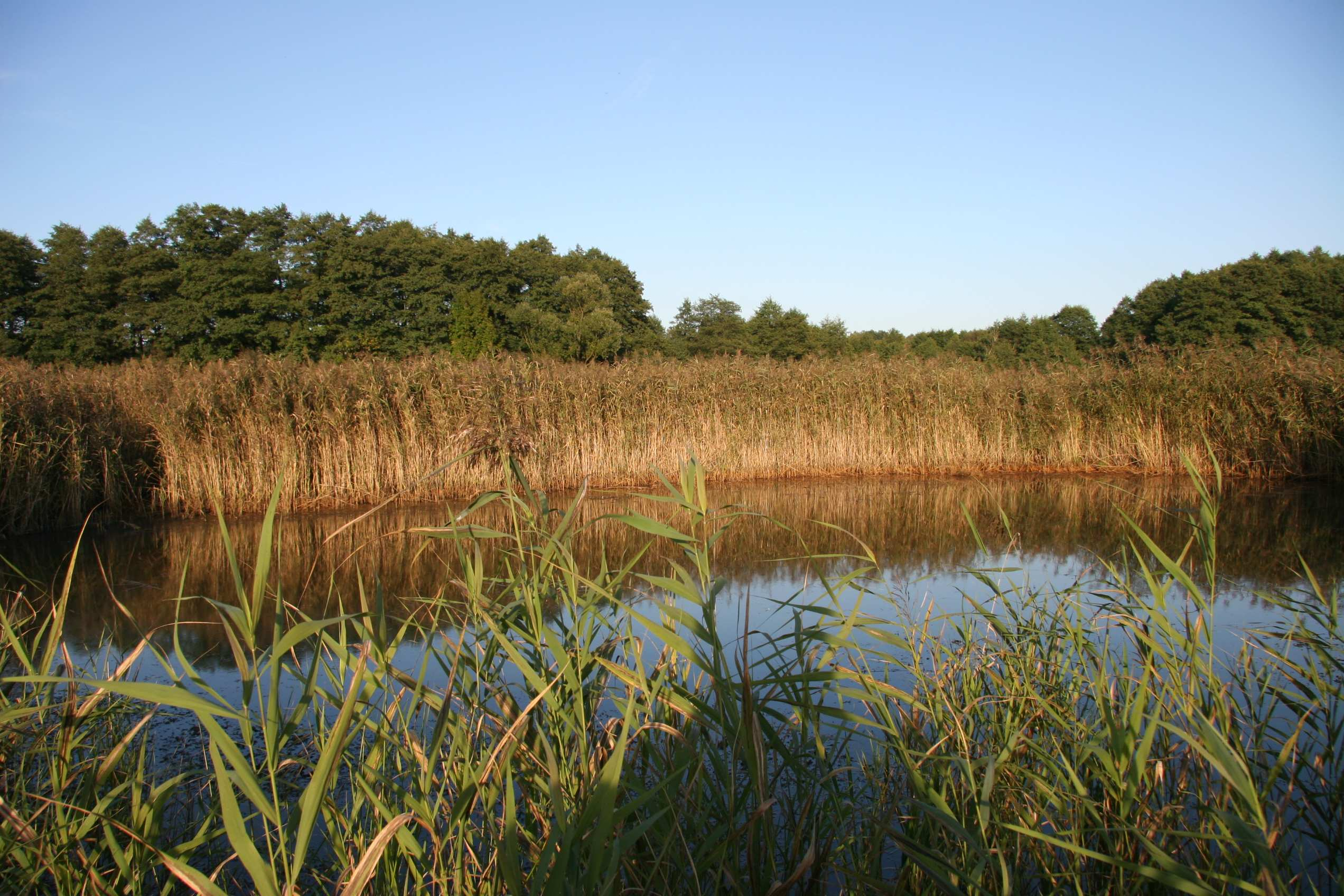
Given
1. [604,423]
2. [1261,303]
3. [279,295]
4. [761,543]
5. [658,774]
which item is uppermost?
[279,295]

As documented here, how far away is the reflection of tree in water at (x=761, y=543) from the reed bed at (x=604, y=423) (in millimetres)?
Result: 718

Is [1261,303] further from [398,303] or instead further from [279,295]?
[279,295]

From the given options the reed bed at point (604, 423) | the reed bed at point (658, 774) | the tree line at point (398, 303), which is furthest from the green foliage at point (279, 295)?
the reed bed at point (658, 774)

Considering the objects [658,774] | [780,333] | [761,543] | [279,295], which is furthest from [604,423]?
[780,333]

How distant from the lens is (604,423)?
1227cm

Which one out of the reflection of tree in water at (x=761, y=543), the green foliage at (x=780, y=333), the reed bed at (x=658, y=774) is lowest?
the reflection of tree in water at (x=761, y=543)

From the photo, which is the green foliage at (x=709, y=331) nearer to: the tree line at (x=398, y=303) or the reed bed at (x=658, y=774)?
the tree line at (x=398, y=303)

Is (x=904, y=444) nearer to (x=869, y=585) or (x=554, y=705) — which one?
(x=869, y=585)

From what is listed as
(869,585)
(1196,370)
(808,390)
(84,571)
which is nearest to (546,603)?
(869,585)

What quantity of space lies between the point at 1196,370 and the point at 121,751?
567 inches

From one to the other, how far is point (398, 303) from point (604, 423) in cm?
3108

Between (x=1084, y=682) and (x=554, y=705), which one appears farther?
(x=1084, y=682)

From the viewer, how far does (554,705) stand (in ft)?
6.80

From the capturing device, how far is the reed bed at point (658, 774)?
1530mm
